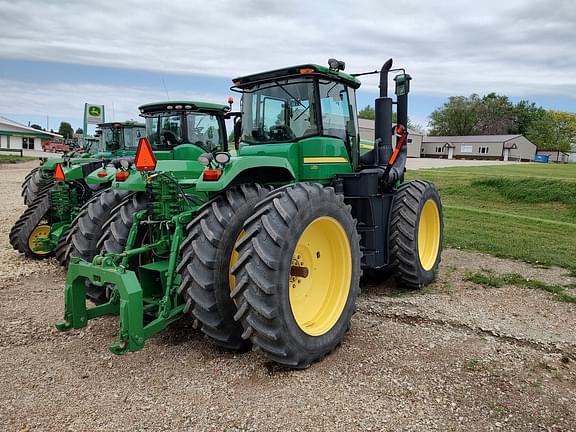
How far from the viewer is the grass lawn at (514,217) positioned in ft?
28.5

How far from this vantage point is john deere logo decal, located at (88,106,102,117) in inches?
803

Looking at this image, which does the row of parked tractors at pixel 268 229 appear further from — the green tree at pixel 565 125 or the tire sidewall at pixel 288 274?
the green tree at pixel 565 125

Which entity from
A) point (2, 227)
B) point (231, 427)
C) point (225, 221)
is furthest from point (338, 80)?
point (2, 227)

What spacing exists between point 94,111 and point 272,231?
63.5 feet

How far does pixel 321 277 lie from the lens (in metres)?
4.43

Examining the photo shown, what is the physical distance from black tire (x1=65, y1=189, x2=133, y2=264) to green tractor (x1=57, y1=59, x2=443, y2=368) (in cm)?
66

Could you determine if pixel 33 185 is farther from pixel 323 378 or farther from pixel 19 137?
pixel 19 137

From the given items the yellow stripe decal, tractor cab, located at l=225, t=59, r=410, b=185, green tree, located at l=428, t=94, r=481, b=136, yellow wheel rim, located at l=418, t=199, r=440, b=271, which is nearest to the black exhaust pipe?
tractor cab, located at l=225, t=59, r=410, b=185

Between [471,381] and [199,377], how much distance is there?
2.07 m

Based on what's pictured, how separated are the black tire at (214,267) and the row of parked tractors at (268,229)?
0.4 inches

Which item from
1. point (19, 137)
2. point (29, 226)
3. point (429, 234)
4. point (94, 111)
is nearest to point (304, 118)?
point (429, 234)

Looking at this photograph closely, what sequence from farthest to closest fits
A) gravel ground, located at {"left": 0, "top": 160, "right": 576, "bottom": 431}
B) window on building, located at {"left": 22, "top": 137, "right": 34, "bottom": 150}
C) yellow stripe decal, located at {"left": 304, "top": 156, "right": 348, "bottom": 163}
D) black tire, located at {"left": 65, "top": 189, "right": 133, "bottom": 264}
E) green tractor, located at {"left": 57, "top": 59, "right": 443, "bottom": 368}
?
1. window on building, located at {"left": 22, "top": 137, "right": 34, "bottom": 150}
2. black tire, located at {"left": 65, "top": 189, "right": 133, "bottom": 264}
3. yellow stripe decal, located at {"left": 304, "top": 156, "right": 348, "bottom": 163}
4. green tractor, located at {"left": 57, "top": 59, "right": 443, "bottom": 368}
5. gravel ground, located at {"left": 0, "top": 160, "right": 576, "bottom": 431}

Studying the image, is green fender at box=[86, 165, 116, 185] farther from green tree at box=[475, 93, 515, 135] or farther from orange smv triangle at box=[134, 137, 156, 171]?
green tree at box=[475, 93, 515, 135]

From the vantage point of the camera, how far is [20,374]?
375 centimetres
